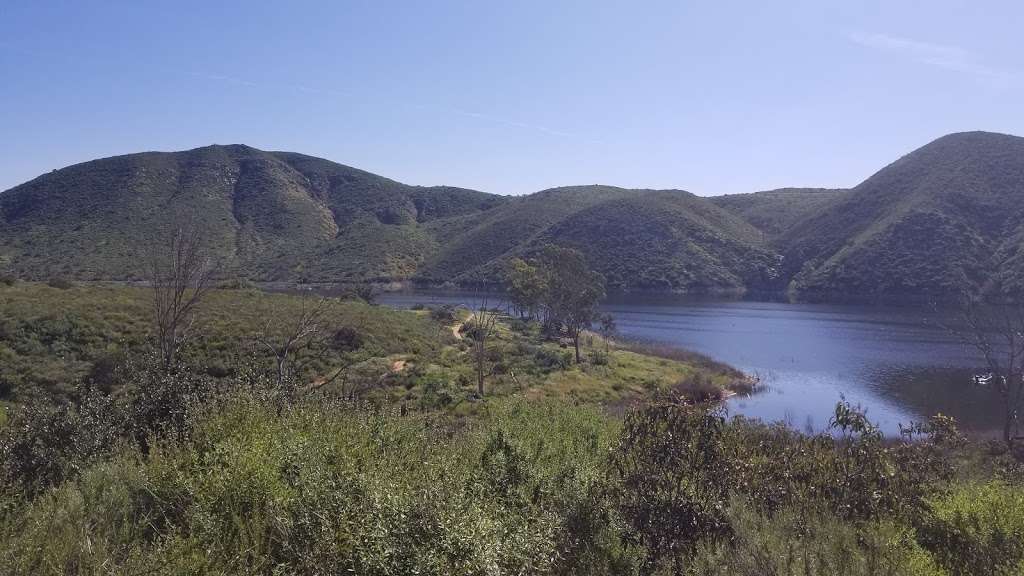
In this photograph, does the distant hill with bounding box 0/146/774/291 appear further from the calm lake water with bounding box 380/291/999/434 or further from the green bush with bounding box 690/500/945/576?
the green bush with bounding box 690/500/945/576

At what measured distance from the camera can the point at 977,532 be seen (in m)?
6.68

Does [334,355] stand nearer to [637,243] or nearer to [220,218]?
[637,243]

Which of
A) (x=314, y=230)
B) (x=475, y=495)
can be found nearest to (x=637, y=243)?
(x=314, y=230)

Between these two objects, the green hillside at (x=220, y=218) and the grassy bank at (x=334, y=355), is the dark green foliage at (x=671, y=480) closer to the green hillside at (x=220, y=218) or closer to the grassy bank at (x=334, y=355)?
the grassy bank at (x=334, y=355)

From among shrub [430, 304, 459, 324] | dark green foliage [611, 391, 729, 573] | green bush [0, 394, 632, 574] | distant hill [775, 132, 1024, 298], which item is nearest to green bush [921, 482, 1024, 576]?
dark green foliage [611, 391, 729, 573]

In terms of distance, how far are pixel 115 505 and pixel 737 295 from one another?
99.9 meters

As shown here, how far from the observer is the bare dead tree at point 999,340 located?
30.5 metres

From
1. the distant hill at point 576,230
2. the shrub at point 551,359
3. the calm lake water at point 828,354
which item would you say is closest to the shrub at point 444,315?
the shrub at point 551,359

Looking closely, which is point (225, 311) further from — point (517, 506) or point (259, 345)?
point (517, 506)

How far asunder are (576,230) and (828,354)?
7070 centimetres

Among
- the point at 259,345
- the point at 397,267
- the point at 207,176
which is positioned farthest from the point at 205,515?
the point at 207,176

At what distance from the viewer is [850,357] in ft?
159

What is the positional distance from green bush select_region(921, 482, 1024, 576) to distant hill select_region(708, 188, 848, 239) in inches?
4789

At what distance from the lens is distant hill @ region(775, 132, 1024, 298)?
73.6 metres
